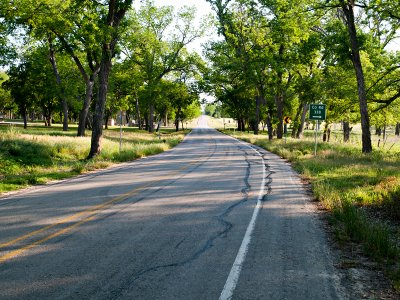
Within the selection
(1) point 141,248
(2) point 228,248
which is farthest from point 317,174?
(1) point 141,248

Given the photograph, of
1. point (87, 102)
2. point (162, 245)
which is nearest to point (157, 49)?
point (87, 102)

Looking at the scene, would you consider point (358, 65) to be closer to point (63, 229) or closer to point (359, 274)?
point (359, 274)

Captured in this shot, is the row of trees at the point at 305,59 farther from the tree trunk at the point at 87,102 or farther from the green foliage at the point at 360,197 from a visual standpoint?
the tree trunk at the point at 87,102

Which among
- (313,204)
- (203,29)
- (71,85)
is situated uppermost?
(203,29)

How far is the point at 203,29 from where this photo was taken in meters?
50.6

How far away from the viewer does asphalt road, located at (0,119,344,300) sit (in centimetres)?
423

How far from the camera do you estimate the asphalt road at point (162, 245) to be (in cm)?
423

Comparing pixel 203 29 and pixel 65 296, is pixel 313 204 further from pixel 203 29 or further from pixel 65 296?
pixel 203 29

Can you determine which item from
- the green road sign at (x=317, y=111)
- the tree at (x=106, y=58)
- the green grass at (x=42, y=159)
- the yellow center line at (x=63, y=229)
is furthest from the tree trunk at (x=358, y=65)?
the yellow center line at (x=63, y=229)

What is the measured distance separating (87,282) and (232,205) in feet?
16.4

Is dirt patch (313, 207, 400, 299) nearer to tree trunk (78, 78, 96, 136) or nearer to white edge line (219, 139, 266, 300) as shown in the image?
white edge line (219, 139, 266, 300)

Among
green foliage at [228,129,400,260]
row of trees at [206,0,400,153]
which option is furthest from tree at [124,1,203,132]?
green foliage at [228,129,400,260]

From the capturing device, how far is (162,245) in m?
5.75

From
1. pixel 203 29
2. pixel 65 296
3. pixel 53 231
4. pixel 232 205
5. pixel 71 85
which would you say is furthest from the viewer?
pixel 203 29
